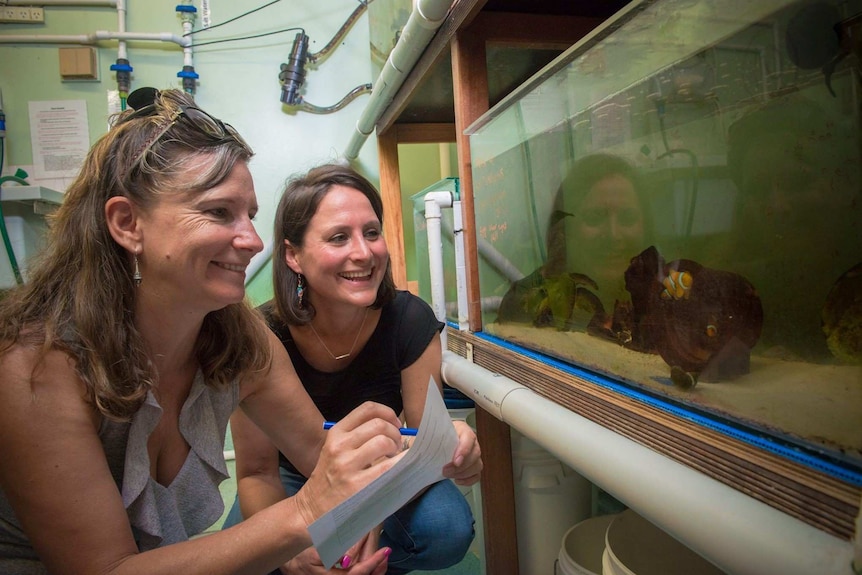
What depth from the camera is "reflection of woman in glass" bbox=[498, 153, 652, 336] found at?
837 millimetres

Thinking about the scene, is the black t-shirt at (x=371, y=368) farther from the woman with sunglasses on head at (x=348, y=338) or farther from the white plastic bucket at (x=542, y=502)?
the white plastic bucket at (x=542, y=502)

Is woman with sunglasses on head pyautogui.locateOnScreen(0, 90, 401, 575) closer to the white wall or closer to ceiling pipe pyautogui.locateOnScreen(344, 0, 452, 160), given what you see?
ceiling pipe pyautogui.locateOnScreen(344, 0, 452, 160)

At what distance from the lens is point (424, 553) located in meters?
1.17

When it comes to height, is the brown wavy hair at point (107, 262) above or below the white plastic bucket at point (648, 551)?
above

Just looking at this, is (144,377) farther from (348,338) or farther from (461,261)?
(461,261)

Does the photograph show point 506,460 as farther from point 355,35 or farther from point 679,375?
point 355,35

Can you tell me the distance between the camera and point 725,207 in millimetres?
655

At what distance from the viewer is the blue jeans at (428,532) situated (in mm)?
1164

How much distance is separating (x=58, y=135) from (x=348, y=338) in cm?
214

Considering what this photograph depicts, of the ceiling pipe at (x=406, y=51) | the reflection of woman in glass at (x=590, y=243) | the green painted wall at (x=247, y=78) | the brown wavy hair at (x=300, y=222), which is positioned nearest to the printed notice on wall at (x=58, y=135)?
the green painted wall at (x=247, y=78)

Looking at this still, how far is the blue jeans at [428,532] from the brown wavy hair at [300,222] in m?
0.46

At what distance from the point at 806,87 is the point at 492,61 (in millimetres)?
1032

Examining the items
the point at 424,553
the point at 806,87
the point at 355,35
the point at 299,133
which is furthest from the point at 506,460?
the point at 355,35

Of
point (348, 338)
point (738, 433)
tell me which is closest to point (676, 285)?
point (738, 433)
